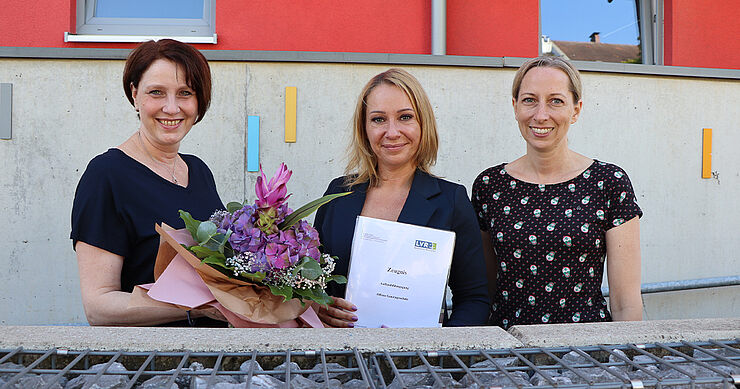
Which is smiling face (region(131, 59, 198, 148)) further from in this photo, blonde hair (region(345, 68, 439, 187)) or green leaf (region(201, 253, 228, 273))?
green leaf (region(201, 253, 228, 273))

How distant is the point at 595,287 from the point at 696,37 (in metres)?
4.83

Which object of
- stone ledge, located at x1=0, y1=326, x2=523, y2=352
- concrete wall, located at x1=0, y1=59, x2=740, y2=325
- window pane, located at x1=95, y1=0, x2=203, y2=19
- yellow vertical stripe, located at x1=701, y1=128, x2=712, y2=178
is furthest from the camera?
window pane, located at x1=95, y1=0, x2=203, y2=19

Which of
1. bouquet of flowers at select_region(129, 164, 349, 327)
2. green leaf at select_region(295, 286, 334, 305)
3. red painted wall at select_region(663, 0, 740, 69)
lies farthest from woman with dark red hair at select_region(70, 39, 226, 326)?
red painted wall at select_region(663, 0, 740, 69)

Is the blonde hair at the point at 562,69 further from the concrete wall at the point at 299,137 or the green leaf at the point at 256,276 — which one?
the concrete wall at the point at 299,137

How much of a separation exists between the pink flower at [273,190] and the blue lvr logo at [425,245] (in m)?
0.55

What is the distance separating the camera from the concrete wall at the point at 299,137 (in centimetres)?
372

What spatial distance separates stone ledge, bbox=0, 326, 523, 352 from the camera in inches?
48.9

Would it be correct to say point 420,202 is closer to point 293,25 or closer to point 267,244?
point 267,244

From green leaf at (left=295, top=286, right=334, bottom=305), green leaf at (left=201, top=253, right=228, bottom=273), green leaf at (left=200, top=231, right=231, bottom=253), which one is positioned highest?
green leaf at (left=200, top=231, right=231, bottom=253)

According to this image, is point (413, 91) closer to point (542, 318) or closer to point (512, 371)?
point (542, 318)

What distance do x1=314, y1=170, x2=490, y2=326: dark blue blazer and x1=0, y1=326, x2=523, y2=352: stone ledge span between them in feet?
2.46

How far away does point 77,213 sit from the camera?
183 centimetres

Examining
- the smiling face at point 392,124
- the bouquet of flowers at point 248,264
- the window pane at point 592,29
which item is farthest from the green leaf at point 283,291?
the window pane at point 592,29

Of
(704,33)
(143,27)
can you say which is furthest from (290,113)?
(704,33)
